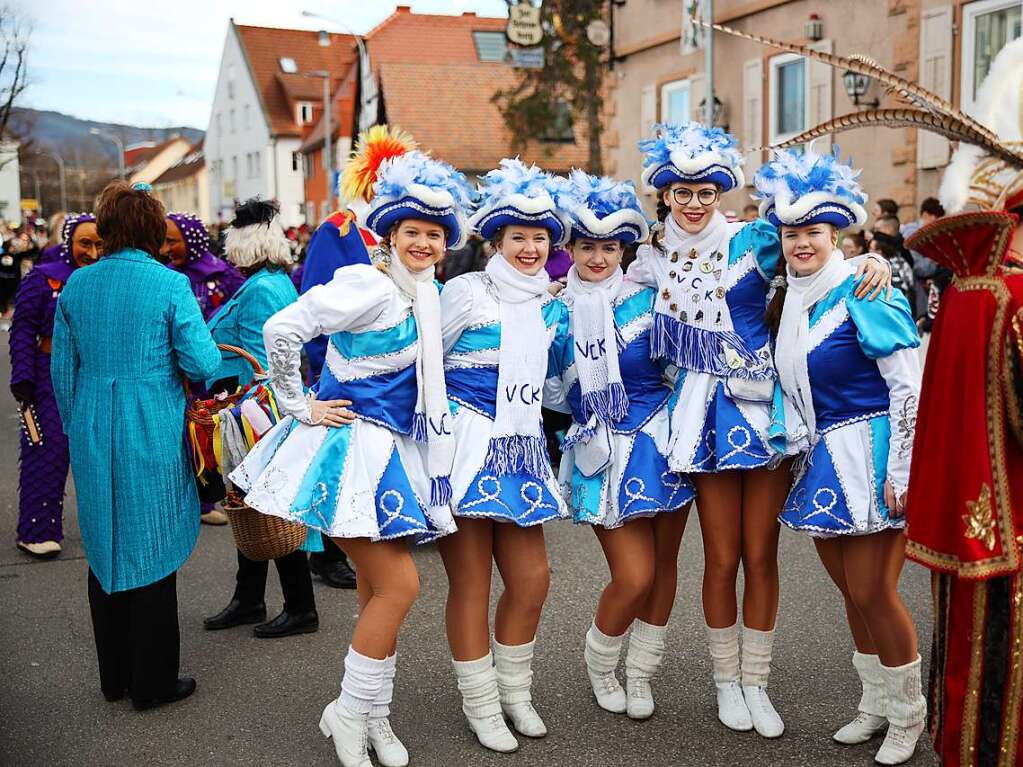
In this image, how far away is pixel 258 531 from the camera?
443 centimetres

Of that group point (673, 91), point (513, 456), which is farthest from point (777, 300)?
point (673, 91)

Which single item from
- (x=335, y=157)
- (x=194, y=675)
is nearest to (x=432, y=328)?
(x=194, y=675)

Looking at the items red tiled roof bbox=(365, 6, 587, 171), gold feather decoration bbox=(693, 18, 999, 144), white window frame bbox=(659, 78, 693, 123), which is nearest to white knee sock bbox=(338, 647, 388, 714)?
gold feather decoration bbox=(693, 18, 999, 144)

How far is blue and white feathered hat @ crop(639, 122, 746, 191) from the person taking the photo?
3.75m

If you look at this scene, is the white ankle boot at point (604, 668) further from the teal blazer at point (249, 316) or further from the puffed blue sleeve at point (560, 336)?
the teal blazer at point (249, 316)

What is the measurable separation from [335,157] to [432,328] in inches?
1699

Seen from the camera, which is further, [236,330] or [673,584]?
[236,330]

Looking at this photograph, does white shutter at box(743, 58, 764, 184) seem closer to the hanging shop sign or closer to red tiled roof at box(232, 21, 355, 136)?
the hanging shop sign

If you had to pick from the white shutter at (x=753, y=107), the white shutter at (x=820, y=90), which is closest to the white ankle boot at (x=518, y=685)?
the white shutter at (x=820, y=90)

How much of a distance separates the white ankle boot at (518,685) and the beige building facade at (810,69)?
9.03 metres

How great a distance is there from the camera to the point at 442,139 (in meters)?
34.9

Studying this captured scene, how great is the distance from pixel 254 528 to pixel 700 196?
2153 millimetres

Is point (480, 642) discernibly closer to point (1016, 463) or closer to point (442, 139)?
point (1016, 463)

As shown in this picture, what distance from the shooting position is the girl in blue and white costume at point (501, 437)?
3.72 meters
